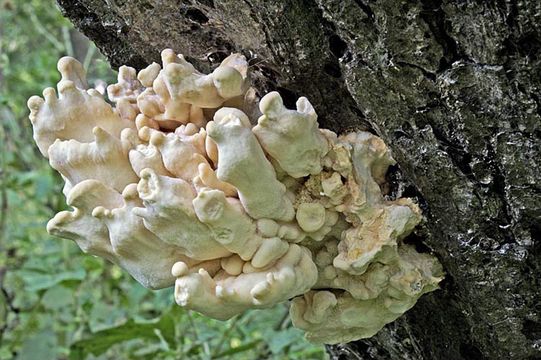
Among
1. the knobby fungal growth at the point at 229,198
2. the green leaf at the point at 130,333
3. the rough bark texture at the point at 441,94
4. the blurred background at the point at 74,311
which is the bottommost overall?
the blurred background at the point at 74,311

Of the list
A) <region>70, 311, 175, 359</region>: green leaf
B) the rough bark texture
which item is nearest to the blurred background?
<region>70, 311, 175, 359</region>: green leaf

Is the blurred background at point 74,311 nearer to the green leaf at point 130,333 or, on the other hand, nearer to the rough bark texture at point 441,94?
the green leaf at point 130,333

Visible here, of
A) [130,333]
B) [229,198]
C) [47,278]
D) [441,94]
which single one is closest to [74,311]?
[47,278]

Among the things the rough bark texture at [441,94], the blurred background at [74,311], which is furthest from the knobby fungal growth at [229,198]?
the blurred background at [74,311]

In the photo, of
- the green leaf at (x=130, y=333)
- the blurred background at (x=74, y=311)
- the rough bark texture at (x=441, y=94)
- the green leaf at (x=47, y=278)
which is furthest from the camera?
the green leaf at (x=47, y=278)

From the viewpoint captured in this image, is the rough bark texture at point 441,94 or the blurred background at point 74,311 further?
the blurred background at point 74,311

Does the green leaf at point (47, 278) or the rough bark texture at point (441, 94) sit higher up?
the rough bark texture at point (441, 94)

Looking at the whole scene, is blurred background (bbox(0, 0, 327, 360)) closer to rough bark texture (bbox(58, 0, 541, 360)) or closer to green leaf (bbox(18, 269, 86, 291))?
green leaf (bbox(18, 269, 86, 291))

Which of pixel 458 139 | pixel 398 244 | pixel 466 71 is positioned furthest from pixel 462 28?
pixel 398 244
